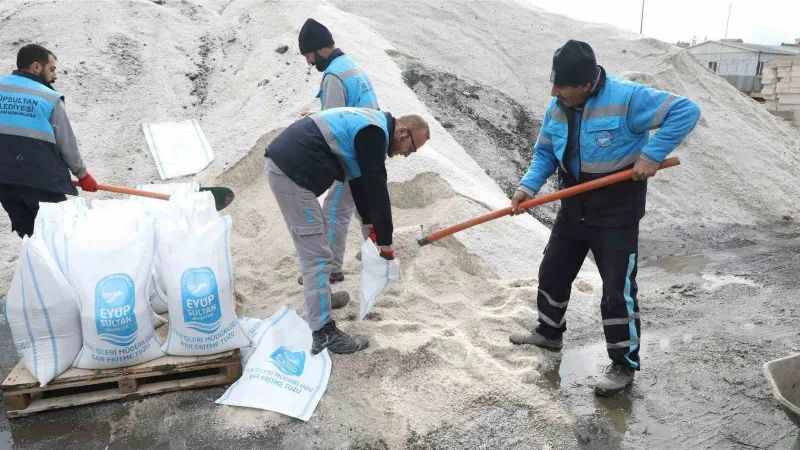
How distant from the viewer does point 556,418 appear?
2.79 metres

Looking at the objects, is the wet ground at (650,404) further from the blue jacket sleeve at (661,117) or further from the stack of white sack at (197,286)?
the blue jacket sleeve at (661,117)

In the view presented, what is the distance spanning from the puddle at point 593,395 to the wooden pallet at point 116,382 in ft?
5.90

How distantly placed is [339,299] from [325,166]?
111cm

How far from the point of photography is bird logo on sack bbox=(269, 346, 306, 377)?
9.75 feet

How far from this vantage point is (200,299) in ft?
9.24

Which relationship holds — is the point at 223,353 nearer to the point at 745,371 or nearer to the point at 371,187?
the point at 371,187

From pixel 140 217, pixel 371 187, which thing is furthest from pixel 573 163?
pixel 140 217

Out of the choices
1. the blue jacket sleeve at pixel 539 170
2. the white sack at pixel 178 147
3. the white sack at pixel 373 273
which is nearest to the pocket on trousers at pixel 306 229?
the white sack at pixel 373 273

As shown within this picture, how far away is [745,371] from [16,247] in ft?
18.4

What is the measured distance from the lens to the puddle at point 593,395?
276cm

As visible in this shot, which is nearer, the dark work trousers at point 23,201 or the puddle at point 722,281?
the dark work trousers at point 23,201

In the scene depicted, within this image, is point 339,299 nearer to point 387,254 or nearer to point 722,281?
point 387,254

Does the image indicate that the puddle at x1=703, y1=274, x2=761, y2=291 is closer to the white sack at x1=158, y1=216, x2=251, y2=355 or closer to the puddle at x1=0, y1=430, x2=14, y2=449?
the white sack at x1=158, y1=216, x2=251, y2=355

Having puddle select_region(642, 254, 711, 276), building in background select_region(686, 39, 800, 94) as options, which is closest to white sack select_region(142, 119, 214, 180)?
puddle select_region(642, 254, 711, 276)
